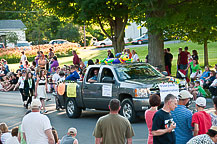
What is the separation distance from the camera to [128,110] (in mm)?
14266

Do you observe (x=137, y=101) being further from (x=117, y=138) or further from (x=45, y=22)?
(x=45, y=22)

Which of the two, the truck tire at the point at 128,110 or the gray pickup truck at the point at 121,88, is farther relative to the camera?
the truck tire at the point at 128,110

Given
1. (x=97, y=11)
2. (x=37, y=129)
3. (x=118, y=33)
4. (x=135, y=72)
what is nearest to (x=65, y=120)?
(x=135, y=72)

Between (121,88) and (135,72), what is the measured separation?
0.92 meters

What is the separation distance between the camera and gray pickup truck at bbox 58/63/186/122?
14.0m

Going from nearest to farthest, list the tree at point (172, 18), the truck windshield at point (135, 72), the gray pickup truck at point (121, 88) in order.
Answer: the gray pickup truck at point (121, 88) → the truck windshield at point (135, 72) → the tree at point (172, 18)

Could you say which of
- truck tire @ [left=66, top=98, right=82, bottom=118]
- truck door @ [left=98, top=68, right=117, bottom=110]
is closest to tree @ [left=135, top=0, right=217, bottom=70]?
truck door @ [left=98, top=68, right=117, bottom=110]

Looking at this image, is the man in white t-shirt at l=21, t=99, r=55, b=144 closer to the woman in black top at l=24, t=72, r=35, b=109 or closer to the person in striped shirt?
the person in striped shirt

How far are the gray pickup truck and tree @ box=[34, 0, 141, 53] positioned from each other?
8.41m

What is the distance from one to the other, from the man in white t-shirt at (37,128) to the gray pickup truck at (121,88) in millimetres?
6401

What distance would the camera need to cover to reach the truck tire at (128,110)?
14086 mm

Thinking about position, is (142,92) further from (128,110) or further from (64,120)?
(64,120)

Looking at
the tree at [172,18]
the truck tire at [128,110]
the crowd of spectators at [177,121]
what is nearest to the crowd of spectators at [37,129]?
the crowd of spectators at [177,121]

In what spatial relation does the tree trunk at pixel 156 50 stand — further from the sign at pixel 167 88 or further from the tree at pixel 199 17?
the sign at pixel 167 88
